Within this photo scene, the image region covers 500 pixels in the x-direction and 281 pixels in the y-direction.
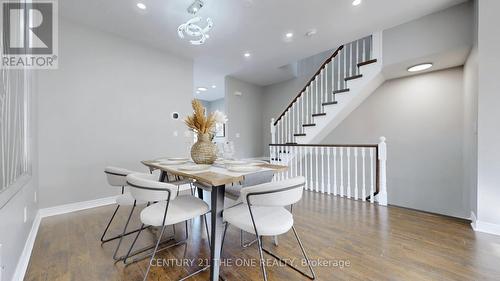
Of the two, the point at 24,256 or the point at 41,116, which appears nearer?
the point at 24,256

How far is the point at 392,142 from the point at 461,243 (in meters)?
2.60

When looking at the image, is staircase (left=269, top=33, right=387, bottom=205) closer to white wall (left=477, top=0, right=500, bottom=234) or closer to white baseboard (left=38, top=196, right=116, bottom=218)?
white wall (left=477, top=0, right=500, bottom=234)

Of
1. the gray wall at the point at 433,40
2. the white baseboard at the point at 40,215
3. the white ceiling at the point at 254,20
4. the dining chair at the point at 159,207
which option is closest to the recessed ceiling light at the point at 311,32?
the white ceiling at the point at 254,20

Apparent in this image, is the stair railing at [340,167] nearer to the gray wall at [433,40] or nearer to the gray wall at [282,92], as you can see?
the gray wall at [433,40]

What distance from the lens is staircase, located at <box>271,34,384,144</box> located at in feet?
11.3

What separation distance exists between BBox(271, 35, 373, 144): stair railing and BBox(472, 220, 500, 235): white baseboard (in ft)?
8.18

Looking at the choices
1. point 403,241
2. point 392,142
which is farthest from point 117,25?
point 392,142

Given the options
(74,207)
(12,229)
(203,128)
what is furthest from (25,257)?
(203,128)

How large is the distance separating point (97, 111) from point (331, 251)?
3.70 metres

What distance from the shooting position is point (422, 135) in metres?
3.67

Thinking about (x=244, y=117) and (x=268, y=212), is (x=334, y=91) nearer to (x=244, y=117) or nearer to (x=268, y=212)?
(x=244, y=117)

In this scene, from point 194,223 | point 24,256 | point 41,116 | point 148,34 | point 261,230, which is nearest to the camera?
point 261,230

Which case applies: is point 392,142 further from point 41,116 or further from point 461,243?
point 41,116

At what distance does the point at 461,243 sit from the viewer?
5.93 feet
